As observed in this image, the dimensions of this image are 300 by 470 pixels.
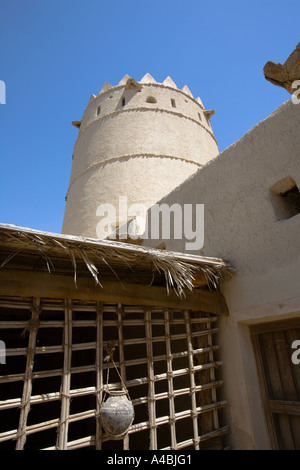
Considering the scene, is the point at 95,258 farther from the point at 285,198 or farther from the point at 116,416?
the point at 285,198

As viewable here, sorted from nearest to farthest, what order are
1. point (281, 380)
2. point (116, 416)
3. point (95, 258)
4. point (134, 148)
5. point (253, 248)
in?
1. point (116, 416)
2. point (95, 258)
3. point (281, 380)
4. point (253, 248)
5. point (134, 148)

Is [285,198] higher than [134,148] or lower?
lower

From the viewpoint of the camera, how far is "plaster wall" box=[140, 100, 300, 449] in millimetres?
2881

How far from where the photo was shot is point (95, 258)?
2.71m

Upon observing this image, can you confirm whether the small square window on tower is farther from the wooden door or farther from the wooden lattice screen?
the wooden lattice screen

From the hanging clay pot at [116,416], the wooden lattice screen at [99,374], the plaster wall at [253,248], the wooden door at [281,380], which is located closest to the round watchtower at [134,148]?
the wooden lattice screen at [99,374]

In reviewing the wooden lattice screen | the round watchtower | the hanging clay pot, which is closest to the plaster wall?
the wooden lattice screen

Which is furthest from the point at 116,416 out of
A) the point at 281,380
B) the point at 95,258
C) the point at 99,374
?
the point at 281,380

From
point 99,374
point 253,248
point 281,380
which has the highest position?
point 253,248

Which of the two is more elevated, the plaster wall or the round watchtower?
the round watchtower

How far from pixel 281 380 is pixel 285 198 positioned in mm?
1968

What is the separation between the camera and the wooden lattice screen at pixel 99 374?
2275mm

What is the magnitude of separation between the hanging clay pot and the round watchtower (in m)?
5.30
